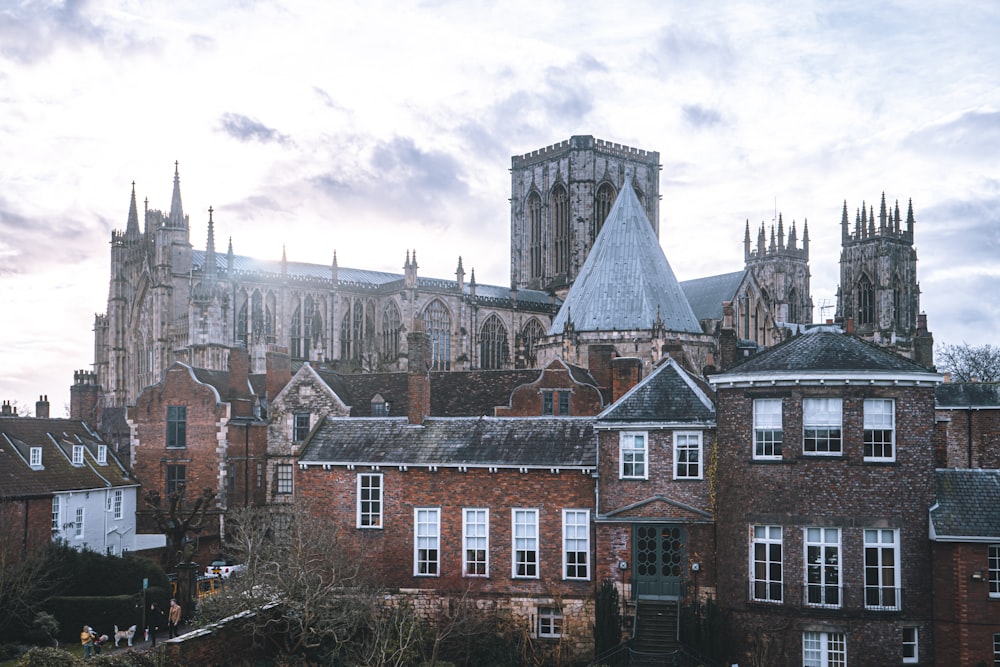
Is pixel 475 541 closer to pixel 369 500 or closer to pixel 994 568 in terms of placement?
pixel 369 500

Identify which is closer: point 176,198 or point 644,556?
point 644,556

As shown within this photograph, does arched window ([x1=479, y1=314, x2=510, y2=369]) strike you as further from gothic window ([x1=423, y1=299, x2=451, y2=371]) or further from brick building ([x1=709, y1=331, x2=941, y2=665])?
brick building ([x1=709, y1=331, x2=941, y2=665])

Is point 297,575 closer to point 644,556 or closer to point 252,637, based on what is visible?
point 252,637

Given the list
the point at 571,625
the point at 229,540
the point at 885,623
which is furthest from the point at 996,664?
the point at 229,540

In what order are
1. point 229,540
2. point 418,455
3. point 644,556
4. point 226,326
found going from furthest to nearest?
point 226,326
point 229,540
point 418,455
point 644,556

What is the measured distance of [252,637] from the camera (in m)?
28.6

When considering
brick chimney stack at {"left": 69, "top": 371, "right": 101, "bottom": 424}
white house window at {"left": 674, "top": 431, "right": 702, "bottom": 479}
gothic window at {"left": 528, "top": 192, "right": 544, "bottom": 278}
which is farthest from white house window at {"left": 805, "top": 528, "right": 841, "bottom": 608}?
gothic window at {"left": 528, "top": 192, "right": 544, "bottom": 278}

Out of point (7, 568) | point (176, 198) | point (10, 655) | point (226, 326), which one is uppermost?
point (176, 198)

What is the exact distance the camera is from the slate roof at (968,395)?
3788cm

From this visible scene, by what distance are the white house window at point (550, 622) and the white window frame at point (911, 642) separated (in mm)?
10425

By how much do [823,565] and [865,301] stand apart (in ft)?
339

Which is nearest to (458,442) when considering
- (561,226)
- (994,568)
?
(994,568)

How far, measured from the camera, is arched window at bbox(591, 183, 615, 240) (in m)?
112

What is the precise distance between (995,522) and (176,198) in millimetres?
67785
